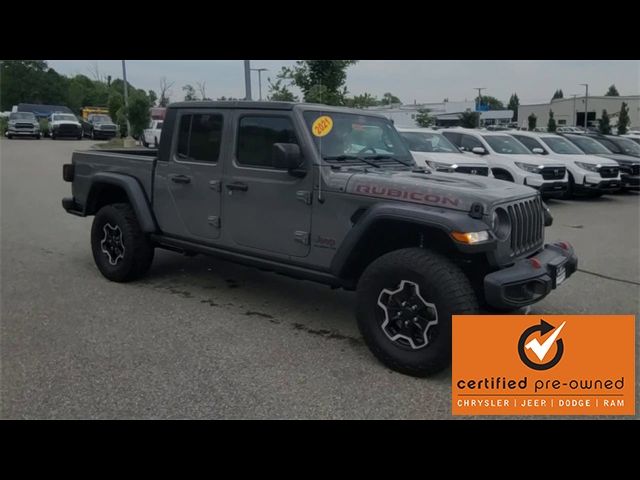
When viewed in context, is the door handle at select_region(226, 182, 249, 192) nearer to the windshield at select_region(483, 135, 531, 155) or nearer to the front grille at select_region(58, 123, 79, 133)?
the windshield at select_region(483, 135, 531, 155)

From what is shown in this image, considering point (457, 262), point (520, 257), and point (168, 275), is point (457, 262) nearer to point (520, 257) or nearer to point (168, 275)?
point (520, 257)

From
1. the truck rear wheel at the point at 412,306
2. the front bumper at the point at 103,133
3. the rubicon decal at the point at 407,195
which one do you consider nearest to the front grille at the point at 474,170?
the rubicon decal at the point at 407,195

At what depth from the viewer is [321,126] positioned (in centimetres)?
452

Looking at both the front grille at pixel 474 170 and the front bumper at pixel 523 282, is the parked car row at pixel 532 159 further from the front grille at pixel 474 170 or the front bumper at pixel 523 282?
the front bumper at pixel 523 282

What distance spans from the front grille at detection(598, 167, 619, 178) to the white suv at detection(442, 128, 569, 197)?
1305 millimetres

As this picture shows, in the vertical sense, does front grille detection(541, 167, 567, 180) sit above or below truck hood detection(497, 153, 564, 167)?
below

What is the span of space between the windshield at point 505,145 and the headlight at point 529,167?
688 mm

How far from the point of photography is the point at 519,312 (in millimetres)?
4270

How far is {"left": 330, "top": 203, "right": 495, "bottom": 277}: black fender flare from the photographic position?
362cm

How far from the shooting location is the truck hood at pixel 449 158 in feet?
36.9

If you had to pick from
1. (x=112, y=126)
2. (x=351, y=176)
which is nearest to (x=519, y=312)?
(x=351, y=176)

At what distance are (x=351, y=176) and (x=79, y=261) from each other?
14.1ft

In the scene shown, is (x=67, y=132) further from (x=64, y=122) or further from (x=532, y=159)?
(x=532, y=159)

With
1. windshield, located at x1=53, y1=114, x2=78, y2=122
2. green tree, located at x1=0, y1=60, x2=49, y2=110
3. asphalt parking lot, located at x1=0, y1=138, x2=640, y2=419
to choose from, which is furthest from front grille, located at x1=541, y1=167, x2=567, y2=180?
green tree, located at x1=0, y1=60, x2=49, y2=110
